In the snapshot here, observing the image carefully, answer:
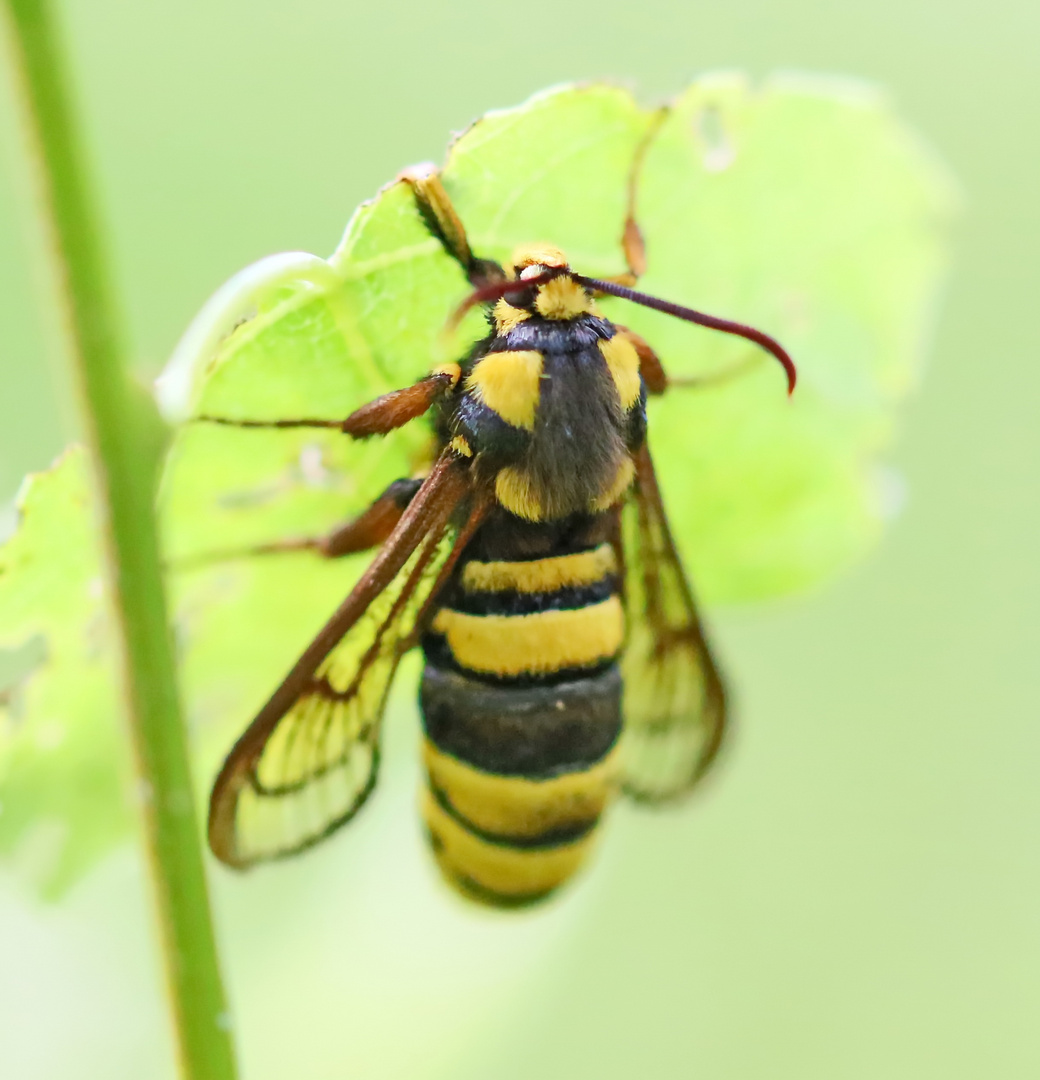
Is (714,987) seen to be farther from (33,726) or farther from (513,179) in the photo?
(513,179)

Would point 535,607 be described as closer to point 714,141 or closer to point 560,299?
point 560,299

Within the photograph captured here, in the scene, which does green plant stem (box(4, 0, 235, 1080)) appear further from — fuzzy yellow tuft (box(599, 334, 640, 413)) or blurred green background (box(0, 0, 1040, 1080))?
blurred green background (box(0, 0, 1040, 1080))

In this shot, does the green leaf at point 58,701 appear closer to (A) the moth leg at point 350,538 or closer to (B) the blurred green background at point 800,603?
(A) the moth leg at point 350,538

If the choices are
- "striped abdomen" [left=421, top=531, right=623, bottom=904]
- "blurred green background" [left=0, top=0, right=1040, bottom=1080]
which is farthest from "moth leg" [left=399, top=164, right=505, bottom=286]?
"blurred green background" [left=0, top=0, right=1040, bottom=1080]

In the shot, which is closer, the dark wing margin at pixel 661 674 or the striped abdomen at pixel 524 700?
the striped abdomen at pixel 524 700

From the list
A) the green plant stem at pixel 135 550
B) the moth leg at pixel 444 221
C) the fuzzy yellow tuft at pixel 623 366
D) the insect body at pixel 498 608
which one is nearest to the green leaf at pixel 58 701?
the insect body at pixel 498 608

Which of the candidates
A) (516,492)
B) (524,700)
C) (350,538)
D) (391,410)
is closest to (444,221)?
(391,410)

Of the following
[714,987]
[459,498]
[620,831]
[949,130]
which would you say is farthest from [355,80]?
[459,498]
